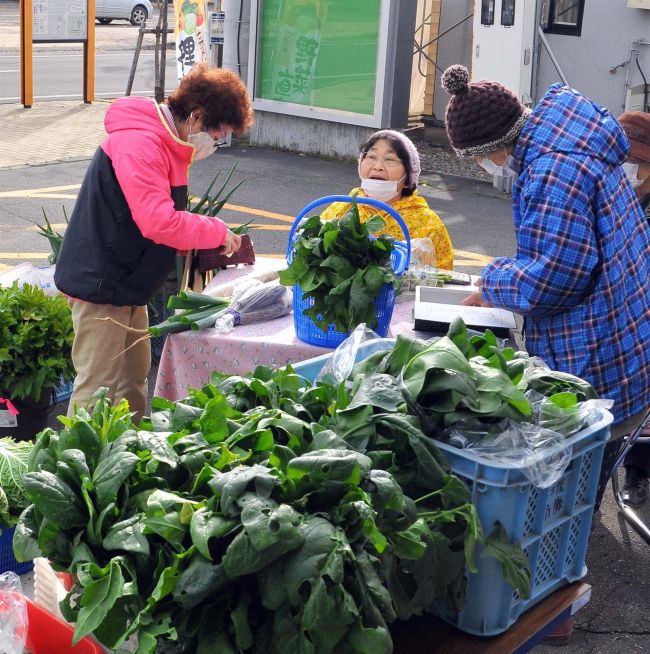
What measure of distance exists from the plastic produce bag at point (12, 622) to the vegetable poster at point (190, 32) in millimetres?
9813

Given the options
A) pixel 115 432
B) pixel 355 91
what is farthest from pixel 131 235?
pixel 355 91

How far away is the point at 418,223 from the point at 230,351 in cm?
139

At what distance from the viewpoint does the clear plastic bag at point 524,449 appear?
6.68 ft

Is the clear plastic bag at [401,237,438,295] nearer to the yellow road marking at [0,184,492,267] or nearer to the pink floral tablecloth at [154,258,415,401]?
the pink floral tablecloth at [154,258,415,401]

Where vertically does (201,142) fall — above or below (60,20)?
below

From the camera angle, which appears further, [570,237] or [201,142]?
[201,142]

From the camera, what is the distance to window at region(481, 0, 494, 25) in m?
9.94

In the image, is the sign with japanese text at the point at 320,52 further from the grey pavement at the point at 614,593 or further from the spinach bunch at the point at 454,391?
the spinach bunch at the point at 454,391

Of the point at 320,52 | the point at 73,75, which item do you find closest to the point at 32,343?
the point at 320,52

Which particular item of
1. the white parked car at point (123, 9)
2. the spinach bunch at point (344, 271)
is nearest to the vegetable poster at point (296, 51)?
the spinach bunch at point (344, 271)

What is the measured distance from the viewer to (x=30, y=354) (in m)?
4.32

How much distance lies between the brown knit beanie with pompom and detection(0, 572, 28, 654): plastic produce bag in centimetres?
189

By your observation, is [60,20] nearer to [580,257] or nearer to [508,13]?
[508,13]

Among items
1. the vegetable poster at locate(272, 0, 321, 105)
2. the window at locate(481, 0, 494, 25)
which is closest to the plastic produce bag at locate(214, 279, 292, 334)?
the window at locate(481, 0, 494, 25)
